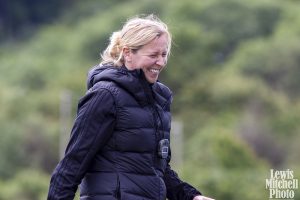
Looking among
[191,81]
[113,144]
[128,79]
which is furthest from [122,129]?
[191,81]

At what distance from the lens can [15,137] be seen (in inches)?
1770

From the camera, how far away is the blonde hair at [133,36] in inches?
205

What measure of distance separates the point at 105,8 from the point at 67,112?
2923 cm

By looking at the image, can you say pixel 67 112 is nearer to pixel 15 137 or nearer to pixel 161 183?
pixel 15 137

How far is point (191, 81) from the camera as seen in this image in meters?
57.2

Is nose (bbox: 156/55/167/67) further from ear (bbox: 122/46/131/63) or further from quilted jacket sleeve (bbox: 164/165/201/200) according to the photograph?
quilted jacket sleeve (bbox: 164/165/201/200)

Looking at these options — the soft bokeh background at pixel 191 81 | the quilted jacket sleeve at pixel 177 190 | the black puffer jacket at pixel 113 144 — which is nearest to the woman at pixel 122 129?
the black puffer jacket at pixel 113 144

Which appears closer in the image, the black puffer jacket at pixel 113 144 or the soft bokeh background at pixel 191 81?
the black puffer jacket at pixel 113 144

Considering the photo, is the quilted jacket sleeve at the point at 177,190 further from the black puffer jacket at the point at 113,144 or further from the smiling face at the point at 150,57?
the smiling face at the point at 150,57

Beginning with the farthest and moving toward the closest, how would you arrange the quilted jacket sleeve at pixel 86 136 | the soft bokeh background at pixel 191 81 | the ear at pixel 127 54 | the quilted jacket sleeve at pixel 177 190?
1. the soft bokeh background at pixel 191 81
2. the quilted jacket sleeve at pixel 177 190
3. the ear at pixel 127 54
4. the quilted jacket sleeve at pixel 86 136

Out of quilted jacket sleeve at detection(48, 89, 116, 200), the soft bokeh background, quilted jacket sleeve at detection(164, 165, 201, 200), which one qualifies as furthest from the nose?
the soft bokeh background

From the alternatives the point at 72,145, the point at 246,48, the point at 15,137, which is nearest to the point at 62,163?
the point at 72,145

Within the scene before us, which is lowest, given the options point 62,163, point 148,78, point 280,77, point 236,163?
point 62,163

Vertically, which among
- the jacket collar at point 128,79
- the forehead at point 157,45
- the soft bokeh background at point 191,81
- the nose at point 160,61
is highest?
the soft bokeh background at point 191,81
